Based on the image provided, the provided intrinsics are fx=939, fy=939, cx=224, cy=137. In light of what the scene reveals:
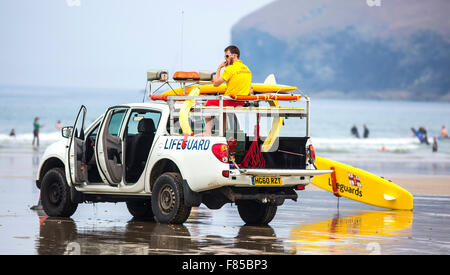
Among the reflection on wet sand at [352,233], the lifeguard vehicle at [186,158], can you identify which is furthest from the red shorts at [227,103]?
the reflection on wet sand at [352,233]

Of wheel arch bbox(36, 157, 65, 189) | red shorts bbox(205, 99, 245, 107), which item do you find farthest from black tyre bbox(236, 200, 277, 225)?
wheel arch bbox(36, 157, 65, 189)

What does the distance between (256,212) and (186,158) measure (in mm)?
1701

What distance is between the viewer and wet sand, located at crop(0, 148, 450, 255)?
10.9 meters

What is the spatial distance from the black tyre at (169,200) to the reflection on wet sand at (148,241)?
5.2 inches

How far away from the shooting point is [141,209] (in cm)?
1474

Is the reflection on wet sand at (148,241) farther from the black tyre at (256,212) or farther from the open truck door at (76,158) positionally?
the open truck door at (76,158)

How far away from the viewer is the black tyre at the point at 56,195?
559 inches

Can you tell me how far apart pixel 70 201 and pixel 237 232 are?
2913 mm

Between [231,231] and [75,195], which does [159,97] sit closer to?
[75,195]

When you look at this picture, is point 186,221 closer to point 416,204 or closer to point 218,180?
point 218,180

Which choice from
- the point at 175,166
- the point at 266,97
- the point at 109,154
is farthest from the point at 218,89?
the point at 109,154

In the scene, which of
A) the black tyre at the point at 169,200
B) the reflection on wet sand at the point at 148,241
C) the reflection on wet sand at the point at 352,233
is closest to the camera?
the reflection on wet sand at the point at 148,241

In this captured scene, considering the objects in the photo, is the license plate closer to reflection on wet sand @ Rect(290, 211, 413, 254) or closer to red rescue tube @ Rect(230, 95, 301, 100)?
reflection on wet sand @ Rect(290, 211, 413, 254)

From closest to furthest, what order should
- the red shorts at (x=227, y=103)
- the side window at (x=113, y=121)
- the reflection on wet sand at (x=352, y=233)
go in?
1. the reflection on wet sand at (x=352, y=233)
2. the red shorts at (x=227, y=103)
3. the side window at (x=113, y=121)
